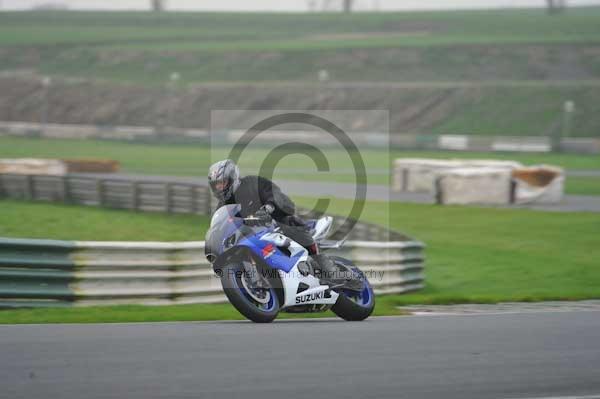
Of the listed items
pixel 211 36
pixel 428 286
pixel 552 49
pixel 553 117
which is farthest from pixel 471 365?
pixel 211 36

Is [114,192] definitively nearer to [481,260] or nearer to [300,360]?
[481,260]

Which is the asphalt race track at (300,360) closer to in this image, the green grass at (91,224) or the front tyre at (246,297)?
the front tyre at (246,297)

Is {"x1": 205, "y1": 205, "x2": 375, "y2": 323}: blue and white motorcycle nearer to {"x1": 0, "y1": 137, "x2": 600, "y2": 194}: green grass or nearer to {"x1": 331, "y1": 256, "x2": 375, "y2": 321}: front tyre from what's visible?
{"x1": 331, "y1": 256, "x2": 375, "y2": 321}: front tyre

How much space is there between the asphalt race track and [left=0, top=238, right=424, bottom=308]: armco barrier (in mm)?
1385

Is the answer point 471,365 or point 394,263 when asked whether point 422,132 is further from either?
point 471,365

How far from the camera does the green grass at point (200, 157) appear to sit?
3856 centimetres

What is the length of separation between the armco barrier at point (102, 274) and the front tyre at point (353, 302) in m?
1.85

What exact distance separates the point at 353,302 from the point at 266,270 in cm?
122

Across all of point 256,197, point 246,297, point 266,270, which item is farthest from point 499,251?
point 246,297

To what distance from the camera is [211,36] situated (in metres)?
96.6

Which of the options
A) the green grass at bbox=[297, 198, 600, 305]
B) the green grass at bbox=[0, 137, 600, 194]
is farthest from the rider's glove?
the green grass at bbox=[0, 137, 600, 194]

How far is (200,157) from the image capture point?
4706cm

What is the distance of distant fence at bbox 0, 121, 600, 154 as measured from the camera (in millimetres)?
47438

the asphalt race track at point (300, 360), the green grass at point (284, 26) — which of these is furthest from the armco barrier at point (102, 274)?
the green grass at point (284, 26)
